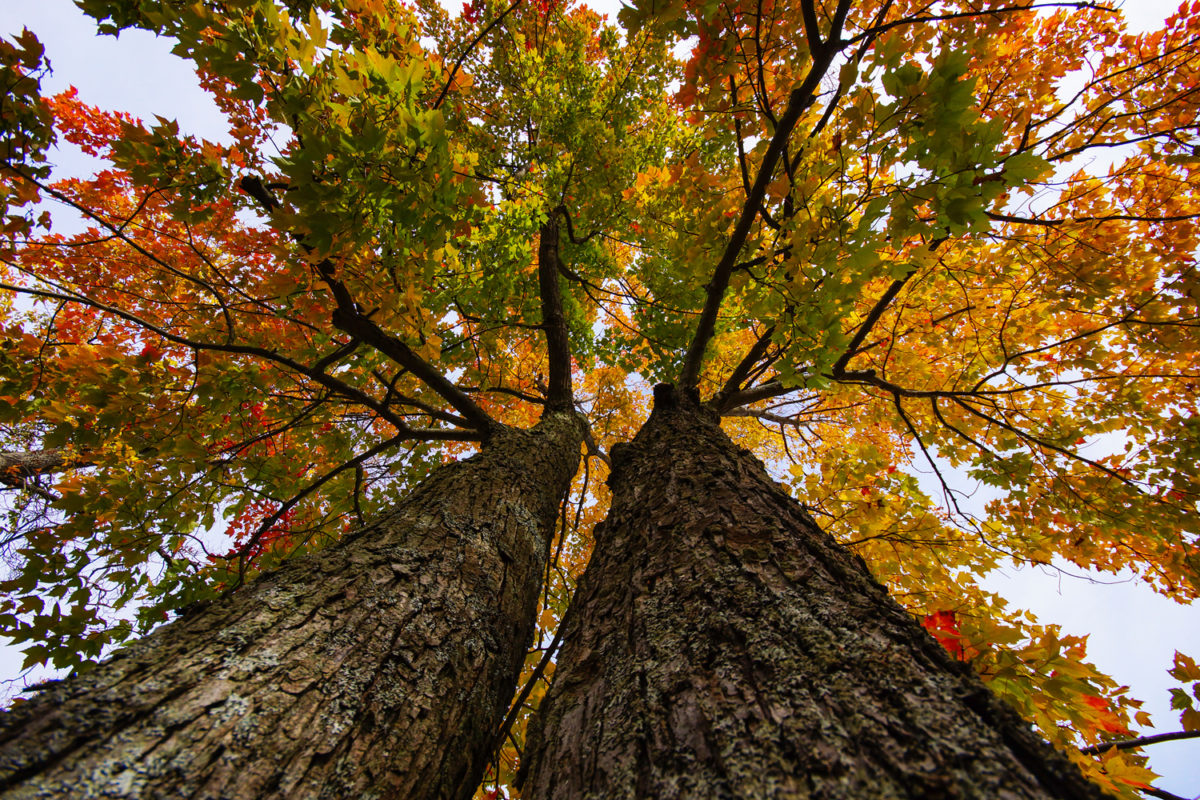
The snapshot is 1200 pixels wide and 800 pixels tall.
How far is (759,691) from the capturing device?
0.87 meters

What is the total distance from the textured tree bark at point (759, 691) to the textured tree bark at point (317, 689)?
369 mm

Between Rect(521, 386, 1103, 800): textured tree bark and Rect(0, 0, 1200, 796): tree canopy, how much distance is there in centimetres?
96

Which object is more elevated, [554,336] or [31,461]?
[554,336]

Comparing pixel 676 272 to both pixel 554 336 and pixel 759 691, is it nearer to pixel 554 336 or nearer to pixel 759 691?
pixel 554 336

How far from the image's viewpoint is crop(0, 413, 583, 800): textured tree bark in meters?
0.80

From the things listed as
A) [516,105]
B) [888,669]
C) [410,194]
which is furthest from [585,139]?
[888,669]

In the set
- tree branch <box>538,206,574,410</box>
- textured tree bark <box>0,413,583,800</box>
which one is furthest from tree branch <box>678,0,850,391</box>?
textured tree bark <box>0,413,583,800</box>

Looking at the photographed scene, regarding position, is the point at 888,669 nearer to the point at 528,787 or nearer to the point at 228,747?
the point at 528,787

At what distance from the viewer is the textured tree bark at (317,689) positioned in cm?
80

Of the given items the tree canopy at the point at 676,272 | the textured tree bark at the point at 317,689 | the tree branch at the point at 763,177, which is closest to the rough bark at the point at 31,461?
the tree canopy at the point at 676,272

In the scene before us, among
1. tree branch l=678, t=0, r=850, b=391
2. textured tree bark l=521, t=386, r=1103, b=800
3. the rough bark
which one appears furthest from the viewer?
the rough bark

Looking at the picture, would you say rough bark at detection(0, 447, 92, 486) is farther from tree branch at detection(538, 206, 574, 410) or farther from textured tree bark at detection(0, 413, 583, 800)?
textured tree bark at detection(0, 413, 583, 800)

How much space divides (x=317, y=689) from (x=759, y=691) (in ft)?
3.44

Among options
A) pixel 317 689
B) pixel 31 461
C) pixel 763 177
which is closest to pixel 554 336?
pixel 763 177
